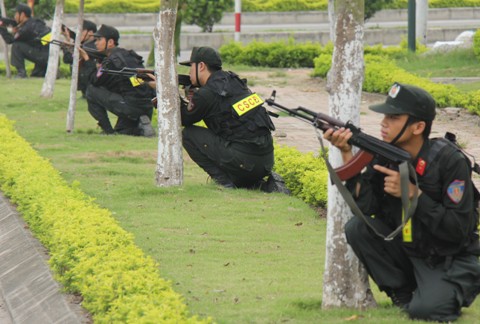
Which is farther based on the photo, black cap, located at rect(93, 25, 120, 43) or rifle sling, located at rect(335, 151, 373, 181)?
black cap, located at rect(93, 25, 120, 43)

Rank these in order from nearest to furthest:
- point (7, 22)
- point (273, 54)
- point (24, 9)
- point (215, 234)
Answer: point (215, 234), point (7, 22), point (24, 9), point (273, 54)

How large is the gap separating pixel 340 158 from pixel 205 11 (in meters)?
21.7

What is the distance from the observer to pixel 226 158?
9.91 m

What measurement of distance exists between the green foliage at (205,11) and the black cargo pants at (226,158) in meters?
16.3

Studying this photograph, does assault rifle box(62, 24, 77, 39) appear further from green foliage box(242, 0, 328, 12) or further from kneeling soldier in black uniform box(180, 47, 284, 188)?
green foliage box(242, 0, 328, 12)

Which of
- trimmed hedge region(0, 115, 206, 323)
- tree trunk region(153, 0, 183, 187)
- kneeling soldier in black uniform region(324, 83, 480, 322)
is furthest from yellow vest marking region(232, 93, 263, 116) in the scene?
kneeling soldier in black uniform region(324, 83, 480, 322)

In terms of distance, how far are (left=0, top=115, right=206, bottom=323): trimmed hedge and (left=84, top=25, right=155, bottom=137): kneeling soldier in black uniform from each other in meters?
2.91

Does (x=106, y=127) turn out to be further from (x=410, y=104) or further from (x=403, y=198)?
(x=403, y=198)

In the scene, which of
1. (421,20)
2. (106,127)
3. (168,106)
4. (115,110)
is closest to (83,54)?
(106,127)

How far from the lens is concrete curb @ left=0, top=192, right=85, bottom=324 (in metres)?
6.92

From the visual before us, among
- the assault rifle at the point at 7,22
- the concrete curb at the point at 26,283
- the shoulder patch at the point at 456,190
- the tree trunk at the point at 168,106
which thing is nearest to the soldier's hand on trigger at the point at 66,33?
the assault rifle at the point at 7,22

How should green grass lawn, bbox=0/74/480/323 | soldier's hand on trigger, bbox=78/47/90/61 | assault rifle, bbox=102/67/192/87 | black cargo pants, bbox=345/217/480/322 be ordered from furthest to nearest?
soldier's hand on trigger, bbox=78/47/90/61, assault rifle, bbox=102/67/192/87, green grass lawn, bbox=0/74/480/323, black cargo pants, bbox=345/217/480/322

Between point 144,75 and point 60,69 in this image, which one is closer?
point 144,75

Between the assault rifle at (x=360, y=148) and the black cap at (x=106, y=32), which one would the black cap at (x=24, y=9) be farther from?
the assault rifle at (x=360, y=148)
